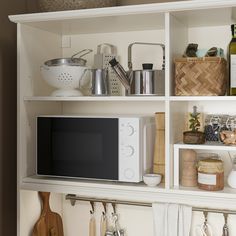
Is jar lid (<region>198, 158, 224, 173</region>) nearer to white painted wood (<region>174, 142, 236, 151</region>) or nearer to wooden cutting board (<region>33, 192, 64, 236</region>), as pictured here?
white painted wood (<region>174, 142, 236, 151</region>)

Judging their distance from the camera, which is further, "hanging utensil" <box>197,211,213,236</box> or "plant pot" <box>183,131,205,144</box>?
"hanging utensil" <box>197,211,213,236</box>

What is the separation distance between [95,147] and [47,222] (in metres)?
0.51

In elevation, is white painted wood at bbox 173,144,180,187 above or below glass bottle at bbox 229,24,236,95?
below

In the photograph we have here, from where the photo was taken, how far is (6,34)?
188cm

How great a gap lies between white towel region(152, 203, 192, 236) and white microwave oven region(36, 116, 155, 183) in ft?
0.62

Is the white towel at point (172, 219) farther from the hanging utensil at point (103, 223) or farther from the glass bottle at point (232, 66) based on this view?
the glass bottle at point (232, 66)

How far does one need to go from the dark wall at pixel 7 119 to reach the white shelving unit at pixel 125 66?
9 centimetres

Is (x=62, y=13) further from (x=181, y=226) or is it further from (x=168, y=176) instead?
(x=181, y=226)

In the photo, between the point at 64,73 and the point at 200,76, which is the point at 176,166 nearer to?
the point at 200,76

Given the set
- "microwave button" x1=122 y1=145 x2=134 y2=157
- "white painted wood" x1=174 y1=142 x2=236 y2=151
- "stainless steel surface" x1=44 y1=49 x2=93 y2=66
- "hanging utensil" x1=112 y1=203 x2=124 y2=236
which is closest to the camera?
"white painted wood" x1=174 y1=142 x2=236 y2=151

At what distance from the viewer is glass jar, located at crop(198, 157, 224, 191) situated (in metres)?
1.60

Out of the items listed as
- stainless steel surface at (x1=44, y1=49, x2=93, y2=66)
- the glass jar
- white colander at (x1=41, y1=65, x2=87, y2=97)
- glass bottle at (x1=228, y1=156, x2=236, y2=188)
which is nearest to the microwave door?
white colander at (x1=41, y1=65, x2=87, y2=97)

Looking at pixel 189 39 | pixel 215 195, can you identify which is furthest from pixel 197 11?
pixel 215 195

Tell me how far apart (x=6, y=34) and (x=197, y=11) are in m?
0.88
